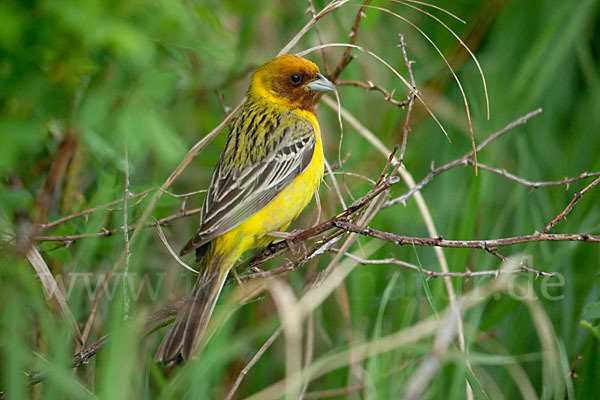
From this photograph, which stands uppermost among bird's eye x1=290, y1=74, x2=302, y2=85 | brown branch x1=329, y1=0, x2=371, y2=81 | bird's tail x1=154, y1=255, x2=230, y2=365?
brown branch x1=329, y1=0, x2=371, y2=81

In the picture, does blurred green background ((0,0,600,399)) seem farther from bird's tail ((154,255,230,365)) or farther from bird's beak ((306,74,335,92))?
bird's beak ((306,74,335,92))

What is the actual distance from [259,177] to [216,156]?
58 centimetres

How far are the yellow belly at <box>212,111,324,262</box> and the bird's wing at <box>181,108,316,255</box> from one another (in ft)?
0.12

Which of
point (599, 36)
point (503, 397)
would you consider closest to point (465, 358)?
point (503, 397)

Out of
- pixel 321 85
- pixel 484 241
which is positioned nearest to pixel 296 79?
pixel 321 85

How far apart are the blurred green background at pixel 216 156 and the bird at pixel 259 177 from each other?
18 centimetres

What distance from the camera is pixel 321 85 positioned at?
3.96m

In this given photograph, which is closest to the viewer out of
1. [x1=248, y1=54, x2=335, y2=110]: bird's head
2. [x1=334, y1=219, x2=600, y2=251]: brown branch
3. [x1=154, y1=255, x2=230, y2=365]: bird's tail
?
[x1=334, y1=219, x2=600, y2=251]: brown branch

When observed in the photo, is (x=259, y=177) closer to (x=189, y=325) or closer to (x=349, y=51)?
(x=349, y=51)

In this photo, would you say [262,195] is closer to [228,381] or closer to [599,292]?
[228,381]

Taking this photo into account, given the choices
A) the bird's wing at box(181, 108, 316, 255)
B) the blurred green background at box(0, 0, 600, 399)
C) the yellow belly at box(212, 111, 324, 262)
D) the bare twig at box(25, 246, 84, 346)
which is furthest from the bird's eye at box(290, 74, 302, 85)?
the bare twig at box(25, 246, 84, 346)

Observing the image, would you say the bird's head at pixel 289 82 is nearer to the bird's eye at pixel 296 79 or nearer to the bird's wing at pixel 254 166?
the bird's eye at pixel 296 79

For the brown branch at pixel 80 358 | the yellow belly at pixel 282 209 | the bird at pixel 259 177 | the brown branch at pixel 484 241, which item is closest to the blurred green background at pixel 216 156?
the brown branch at pixel 80 358

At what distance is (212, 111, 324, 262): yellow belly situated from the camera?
3.71 m
